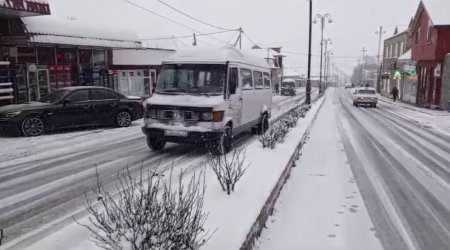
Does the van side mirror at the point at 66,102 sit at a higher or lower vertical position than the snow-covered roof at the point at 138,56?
lower

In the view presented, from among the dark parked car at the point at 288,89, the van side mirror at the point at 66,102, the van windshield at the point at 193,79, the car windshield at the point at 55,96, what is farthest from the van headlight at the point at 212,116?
the dark parked car at the point at 288,89

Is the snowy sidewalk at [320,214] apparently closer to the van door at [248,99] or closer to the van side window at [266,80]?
the van door at [248,99]

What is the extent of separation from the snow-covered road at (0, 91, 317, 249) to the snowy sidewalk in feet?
8.12

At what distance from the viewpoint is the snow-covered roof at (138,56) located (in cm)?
2688

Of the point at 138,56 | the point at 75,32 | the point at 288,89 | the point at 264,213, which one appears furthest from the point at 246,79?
the point at 288,89

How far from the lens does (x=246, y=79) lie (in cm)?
1183

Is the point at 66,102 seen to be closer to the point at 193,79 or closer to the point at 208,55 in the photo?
the point at 193,79

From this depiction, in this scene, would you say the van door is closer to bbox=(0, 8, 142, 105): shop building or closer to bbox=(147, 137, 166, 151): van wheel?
bbox=(147, 137, 166, 151): van wheel

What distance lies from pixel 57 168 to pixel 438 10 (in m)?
35.0

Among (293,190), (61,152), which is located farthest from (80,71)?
(293,190)

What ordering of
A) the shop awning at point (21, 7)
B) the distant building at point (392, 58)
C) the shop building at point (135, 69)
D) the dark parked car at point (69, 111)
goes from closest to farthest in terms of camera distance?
the dark parked car at point (69, 111) → the shop awning at point (21, 7) → the shop building at point (135, 69) → the distant building at point (392, 58)

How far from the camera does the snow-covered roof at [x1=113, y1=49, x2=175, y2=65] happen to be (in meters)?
26.9

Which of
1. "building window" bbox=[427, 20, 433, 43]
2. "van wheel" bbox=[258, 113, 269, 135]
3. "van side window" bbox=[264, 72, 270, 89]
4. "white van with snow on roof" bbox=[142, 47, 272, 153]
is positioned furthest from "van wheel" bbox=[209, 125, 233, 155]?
"building window" bbox=[427, 20, 433, 43]

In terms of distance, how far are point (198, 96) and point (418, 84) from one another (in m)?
34.1
